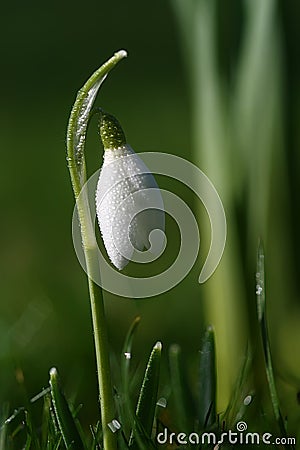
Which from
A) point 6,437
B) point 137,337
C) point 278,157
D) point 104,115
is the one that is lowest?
point 137,337

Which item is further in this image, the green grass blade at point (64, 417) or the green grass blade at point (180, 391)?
the green grass blade at point (180, 391)

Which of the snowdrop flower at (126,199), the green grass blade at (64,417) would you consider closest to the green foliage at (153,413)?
the green grass blade at (64,417)

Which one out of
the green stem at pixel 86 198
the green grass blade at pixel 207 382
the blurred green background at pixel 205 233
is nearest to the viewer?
the green stem at pixel 86 198

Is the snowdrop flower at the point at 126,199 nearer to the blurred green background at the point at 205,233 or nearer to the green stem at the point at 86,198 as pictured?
the green stem at the point at 86,198

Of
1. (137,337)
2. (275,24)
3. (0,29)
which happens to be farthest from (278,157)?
(0,29)

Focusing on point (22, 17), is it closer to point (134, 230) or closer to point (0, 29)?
point (0, 29)

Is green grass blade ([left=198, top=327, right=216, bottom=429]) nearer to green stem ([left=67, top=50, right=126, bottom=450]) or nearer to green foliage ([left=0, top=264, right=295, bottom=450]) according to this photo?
green foliage ([left=0, top=264, right=295, bottom=450])
